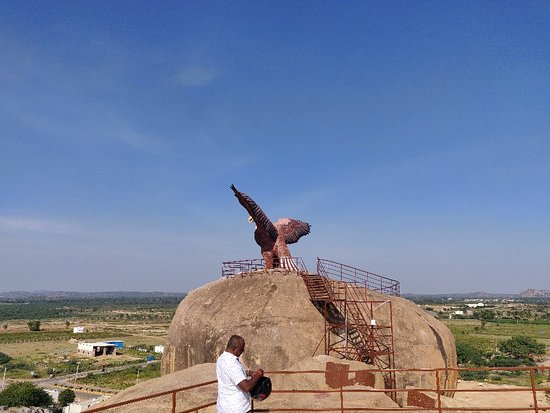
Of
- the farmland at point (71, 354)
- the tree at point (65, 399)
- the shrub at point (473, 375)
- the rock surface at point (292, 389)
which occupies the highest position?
the rock surface at point (292, 389)

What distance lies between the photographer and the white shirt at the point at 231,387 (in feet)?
21.7

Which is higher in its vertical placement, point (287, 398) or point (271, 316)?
point (271, 316)

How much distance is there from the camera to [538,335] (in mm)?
104938

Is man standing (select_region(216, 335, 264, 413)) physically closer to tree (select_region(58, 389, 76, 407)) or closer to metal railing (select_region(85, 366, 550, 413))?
metal railing (select_region(85, 366, 550, 413))

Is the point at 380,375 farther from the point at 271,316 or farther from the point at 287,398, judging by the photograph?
the point at 287,398

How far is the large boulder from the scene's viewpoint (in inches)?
752

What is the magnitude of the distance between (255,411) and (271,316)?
887cm

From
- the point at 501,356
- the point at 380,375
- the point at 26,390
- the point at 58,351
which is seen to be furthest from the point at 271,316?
the point at 58,351

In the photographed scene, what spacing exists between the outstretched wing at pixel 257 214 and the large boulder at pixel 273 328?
3487mm

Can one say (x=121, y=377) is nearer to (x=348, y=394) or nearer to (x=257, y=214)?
(x=257, y=214)

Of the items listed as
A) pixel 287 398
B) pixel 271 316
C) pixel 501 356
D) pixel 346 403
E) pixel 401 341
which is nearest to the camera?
pixel 346 403

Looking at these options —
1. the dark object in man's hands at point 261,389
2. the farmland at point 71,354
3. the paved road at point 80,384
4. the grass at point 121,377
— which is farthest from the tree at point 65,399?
the dark object in man's hands at point 261,389

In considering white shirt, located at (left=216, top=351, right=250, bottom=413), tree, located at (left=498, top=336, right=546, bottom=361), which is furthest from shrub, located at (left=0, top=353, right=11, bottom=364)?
white shirt, located at (left=216, top=351, right=250, bottom=413)

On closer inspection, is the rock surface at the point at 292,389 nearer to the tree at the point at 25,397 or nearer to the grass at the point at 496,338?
the grass at the point at 496,338
